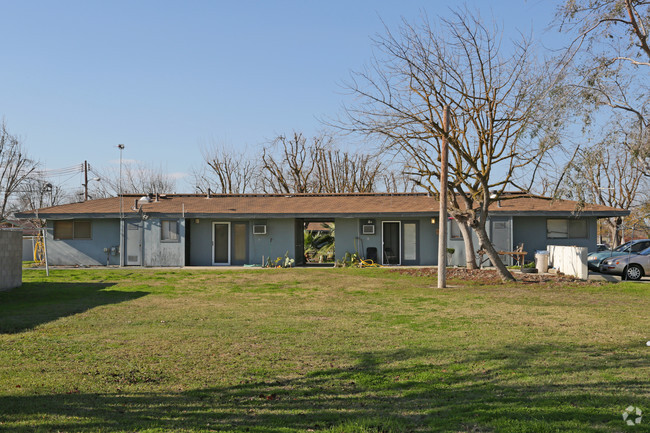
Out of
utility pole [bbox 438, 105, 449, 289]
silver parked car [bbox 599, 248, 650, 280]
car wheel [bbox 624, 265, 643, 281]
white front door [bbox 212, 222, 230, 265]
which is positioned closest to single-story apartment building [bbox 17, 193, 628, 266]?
white front door [bbox 212, 222, 230, 265]

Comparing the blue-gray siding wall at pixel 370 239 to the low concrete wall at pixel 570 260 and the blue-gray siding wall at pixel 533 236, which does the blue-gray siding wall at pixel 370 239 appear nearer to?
the blue-gray siding wall at pixel 533 236

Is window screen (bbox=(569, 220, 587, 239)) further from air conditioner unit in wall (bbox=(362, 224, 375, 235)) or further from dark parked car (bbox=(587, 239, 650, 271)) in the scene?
air conditioner unit in wall (bbox=(362, 224, 375, 235))

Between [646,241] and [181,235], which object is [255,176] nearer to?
[181,235]

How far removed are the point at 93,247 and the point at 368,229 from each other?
1280 centimetres

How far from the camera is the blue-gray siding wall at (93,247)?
1035 inches

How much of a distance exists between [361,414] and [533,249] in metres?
22.4

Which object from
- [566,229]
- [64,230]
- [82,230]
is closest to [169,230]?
[82,230]

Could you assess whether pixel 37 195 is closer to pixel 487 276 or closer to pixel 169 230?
pixel 169 230

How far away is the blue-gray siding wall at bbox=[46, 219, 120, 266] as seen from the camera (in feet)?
86.2

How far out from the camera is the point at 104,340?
27.0ft

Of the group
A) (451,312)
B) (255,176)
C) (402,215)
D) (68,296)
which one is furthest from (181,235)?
(255,176)

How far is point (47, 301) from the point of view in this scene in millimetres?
12977

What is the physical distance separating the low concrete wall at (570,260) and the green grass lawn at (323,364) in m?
4.77

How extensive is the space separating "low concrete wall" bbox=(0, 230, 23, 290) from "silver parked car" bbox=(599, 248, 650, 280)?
61.3 ft
